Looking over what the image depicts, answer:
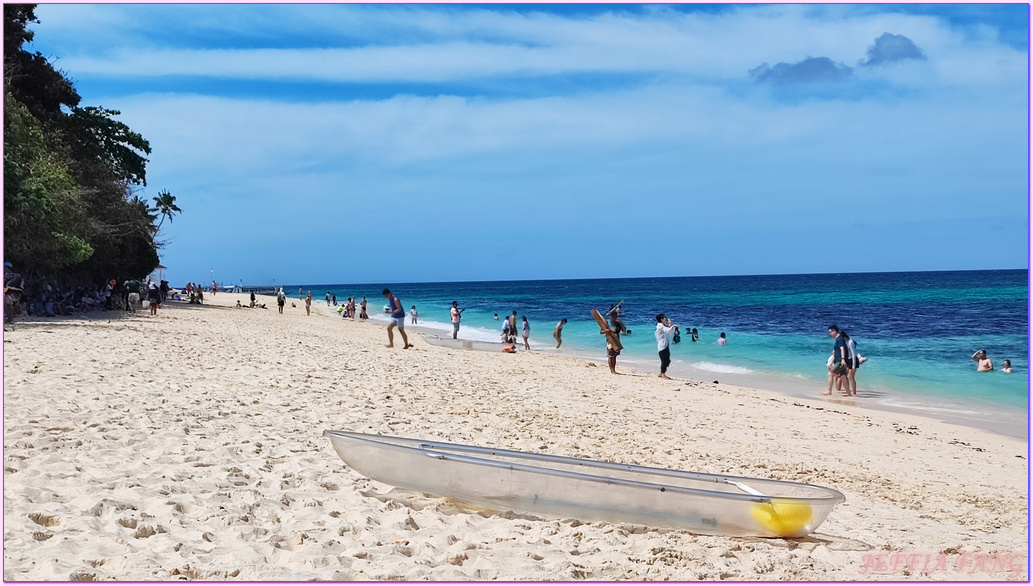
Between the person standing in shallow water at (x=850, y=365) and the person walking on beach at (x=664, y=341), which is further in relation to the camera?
the person walking on beach at (x=664, y=341)

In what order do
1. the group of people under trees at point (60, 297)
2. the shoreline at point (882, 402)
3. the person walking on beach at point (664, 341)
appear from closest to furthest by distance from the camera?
the shoreline at point (882, 402) → the person walking on beach at point (664, 341) → the group of people under trees at point (60, 297)

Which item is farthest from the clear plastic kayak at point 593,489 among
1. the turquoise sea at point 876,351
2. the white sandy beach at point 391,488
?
the turquoise sea at point 876,351

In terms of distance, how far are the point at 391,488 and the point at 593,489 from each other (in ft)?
5.37

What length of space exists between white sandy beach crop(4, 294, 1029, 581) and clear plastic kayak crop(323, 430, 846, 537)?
114 millimetres

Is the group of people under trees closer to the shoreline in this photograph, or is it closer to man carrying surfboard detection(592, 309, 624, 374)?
the shoreline

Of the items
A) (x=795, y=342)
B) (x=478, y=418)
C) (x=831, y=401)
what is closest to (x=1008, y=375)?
(x=831, y=401)

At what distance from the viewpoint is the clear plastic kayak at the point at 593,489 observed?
507 centimetres

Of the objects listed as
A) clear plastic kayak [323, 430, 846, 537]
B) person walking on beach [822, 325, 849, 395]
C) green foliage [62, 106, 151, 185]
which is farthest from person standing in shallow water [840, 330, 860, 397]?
green foliage [62, 106, 151, 185]

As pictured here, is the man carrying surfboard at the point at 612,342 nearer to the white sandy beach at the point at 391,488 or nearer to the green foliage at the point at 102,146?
the white sandy beach at the point at 391,488

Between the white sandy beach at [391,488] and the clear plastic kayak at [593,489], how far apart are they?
114 mm

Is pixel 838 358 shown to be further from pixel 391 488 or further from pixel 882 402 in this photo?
pixel 391 488

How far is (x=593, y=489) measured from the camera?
524 centimetres

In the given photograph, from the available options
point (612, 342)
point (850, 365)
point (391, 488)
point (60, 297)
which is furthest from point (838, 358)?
point (60, 297)

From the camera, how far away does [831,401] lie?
570 inches
